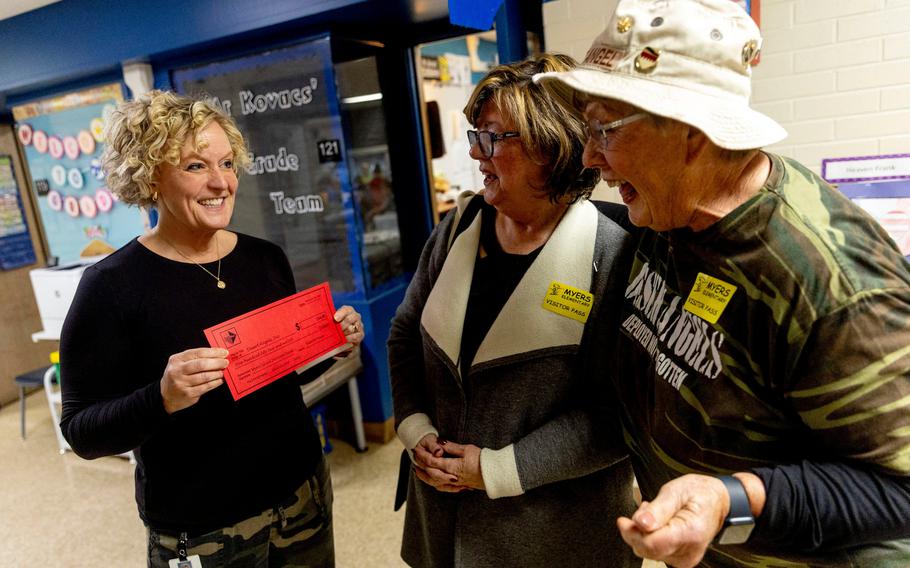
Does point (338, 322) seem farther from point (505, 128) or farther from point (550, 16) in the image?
point (550, 16)

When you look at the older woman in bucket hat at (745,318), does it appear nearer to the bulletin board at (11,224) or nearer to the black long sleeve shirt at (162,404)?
the black long sleeve shirt at (162,404)

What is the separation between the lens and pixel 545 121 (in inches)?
48.9

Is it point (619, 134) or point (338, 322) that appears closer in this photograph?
point (619, 134)

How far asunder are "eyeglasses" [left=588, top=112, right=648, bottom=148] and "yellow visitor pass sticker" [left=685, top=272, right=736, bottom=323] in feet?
0.85

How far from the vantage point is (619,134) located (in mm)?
872

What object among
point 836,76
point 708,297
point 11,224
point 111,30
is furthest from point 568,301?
point 11,224

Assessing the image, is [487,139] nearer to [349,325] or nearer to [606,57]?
[606,57]

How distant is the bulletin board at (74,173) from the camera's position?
409 cm

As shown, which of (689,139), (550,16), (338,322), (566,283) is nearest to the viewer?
(689,139)

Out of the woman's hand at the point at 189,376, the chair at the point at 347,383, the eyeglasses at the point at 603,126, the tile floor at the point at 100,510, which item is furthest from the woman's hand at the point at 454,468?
the chair at the point at 347,383

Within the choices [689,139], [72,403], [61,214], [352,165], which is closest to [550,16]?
[352,165]

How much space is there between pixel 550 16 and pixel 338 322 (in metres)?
2.16

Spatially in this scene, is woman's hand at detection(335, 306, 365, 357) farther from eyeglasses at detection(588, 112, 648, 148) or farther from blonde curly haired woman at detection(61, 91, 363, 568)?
eyeglasses at detection(588, 112, 648, 148)

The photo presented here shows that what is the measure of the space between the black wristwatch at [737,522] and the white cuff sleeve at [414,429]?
742mm
